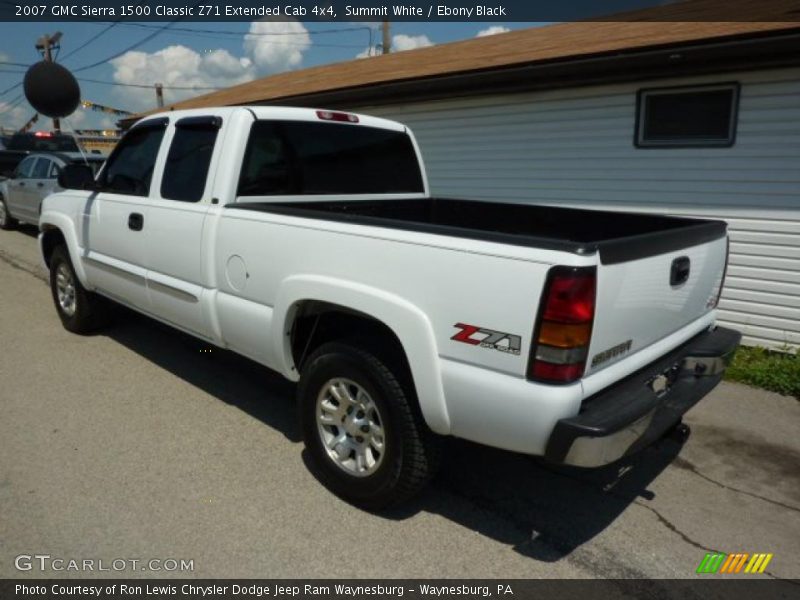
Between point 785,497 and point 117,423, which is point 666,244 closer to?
point 785,497

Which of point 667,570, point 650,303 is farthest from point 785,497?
point 650,303

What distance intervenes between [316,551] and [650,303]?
1.87 meters

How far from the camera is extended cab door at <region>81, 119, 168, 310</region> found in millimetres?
4344

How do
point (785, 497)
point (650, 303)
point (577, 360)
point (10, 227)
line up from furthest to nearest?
1. point (10, 227)
2. point (785, 497)
3. point (650, 303)
4. point (577, 360)

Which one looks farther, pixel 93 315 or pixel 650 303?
pixel 93 315

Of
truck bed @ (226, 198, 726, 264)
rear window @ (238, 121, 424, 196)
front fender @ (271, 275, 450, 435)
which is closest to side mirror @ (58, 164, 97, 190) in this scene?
rear window @ (238, 121, 424, 196)

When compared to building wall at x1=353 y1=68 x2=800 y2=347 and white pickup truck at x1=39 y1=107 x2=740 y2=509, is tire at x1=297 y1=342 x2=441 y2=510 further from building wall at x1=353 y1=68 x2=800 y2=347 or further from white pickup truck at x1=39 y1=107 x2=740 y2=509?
building wall at x1=353 y1=68 x2=800 y2=347

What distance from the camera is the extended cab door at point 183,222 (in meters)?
3.75

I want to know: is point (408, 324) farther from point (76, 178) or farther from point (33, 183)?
point (33, 183)

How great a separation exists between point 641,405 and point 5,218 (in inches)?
547

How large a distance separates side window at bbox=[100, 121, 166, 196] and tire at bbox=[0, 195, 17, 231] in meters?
9.49

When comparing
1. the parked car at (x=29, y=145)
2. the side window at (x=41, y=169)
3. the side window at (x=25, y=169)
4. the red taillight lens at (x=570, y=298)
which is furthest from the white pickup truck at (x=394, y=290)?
the parked car at (x=29, y=145)

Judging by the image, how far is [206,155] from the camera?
3842 mm

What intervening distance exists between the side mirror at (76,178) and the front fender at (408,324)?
2868mm
